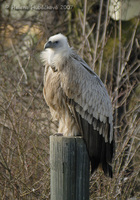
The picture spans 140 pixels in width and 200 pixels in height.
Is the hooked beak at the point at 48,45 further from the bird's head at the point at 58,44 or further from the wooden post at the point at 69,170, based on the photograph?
the wooden post at the point at 69,170

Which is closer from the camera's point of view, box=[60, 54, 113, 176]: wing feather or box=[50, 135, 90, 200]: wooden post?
box=[50, 135, 90, 200]: wooden post

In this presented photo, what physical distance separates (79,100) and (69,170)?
3.26 ft

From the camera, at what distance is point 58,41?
3.66 metres

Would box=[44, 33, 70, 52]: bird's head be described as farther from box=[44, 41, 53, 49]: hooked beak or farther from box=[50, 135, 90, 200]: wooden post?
box=[50, 135, 90, 200]: wooden post

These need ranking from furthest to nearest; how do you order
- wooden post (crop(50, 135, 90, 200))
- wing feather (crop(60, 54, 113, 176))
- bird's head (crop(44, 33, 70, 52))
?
bird's head (crop(44, 33, 70, 52)) → wing feather (crop(60, 54, 113, 176)) → wooden post (crop(50, 135, 90, 200))

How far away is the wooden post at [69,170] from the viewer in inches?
108

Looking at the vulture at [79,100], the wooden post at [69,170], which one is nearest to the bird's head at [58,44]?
the vulture at [79,100]

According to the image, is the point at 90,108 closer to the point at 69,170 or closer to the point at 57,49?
the point at 57,49

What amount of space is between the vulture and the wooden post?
0.53m

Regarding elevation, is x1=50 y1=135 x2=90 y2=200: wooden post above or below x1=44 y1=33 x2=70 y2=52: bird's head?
below

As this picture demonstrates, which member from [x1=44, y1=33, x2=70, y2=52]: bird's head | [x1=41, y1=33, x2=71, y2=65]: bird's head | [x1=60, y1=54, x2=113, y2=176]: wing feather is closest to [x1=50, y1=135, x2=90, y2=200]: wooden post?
[x1=60, y1=54, x2=113, y2=176]: wing feather

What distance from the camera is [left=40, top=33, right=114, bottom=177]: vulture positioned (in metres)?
3.49

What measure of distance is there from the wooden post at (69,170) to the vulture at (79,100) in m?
0.53

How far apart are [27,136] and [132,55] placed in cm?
350
